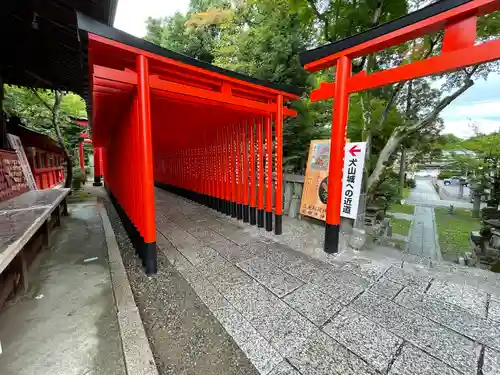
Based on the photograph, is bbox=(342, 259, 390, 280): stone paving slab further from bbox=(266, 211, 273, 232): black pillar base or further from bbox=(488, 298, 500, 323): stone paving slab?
bbox=(266, 211, 273, 232): black pillar base

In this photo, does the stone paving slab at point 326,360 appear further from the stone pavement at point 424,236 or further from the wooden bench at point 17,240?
the stone pavement at point 424,236

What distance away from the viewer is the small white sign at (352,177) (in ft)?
13.7

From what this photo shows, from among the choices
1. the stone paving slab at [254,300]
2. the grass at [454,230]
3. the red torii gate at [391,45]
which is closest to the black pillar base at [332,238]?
the red torii gate at [391,45]

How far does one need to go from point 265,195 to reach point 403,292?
2940 mm

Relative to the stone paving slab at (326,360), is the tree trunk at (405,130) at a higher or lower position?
A: higher

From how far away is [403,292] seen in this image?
2688 mm

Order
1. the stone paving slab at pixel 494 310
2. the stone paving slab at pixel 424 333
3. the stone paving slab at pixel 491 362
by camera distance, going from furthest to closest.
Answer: the stone paving slab at pixel 494 310 < the stone paving slab at pixel 424 333 < the stone paving slab at pixel 491 362

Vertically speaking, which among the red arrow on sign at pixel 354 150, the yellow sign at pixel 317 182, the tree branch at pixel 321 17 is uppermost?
the tree branch at pixel 321 17

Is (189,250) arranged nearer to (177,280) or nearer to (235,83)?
(177,280)

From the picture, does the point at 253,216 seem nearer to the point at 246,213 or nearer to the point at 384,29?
the point at 246,213

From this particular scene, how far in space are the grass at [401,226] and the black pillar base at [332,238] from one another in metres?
10.6

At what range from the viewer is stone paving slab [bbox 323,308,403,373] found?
1.82 m

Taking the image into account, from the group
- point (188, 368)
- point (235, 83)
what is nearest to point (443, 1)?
point (235, 83)

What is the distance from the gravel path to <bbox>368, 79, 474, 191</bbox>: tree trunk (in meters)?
6.03
